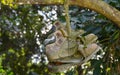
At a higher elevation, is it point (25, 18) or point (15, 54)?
point (25, 18)

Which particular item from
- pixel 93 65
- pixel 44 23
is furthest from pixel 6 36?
pixel 93 65

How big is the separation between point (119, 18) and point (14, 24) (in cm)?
177

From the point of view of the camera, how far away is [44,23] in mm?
3176

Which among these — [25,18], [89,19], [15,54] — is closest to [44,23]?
[25,18]

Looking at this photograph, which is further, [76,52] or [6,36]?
[6,36]

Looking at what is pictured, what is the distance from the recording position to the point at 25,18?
3217 mm

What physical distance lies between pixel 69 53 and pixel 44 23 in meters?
1.87

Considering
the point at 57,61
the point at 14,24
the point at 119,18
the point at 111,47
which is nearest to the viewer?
the point at 57,61

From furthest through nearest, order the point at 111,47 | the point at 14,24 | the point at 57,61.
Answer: the point at 14,24 < the point at 111,47 < the point at 57,61

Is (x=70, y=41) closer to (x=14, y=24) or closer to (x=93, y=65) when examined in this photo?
(x=93, y=65)

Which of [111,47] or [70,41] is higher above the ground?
[70,41]

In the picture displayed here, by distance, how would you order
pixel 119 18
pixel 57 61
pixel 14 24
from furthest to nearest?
pixel 14 24, pixel 119 18, pixel 57 61

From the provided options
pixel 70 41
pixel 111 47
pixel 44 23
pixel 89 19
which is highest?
pixel 70 41

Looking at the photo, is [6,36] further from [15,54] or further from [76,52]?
[76,52]
